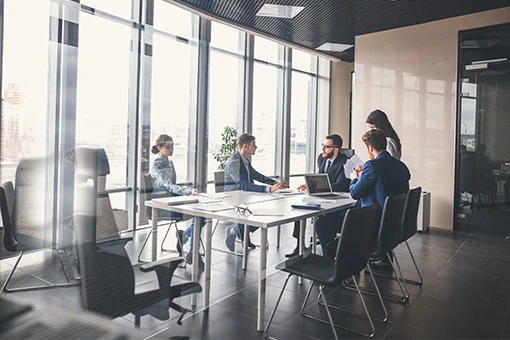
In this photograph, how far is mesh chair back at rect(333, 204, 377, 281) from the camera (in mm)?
2396

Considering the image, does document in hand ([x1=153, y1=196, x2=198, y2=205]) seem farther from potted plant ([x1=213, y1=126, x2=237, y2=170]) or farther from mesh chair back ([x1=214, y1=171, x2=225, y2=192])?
potted plant ([x1=213, y1=126, x2=237, y2=170])

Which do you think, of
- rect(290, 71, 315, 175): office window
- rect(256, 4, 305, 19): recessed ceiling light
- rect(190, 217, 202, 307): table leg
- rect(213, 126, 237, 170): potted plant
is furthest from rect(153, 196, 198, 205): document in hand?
rect(290, 71, 315, 175): office window

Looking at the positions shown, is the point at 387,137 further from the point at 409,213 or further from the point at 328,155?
the point at 409,213

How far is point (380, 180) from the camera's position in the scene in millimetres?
3473

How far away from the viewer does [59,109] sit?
7.09 ft

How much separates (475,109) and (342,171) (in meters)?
3.14

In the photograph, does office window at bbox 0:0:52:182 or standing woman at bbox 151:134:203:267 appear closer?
office window at bbox 0:0:52:182

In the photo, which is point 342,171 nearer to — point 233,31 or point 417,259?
point 417,259

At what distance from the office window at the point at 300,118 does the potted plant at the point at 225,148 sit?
6.93 ft

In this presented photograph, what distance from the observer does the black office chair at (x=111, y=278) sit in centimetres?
177

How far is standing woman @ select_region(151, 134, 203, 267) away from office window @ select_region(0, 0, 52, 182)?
1.44 m

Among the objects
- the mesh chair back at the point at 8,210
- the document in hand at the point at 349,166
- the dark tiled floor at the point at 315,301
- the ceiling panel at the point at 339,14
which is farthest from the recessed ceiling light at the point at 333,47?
the mesh chair back at the point at 8,210

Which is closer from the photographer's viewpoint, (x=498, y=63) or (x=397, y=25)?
(x=498, y=63)

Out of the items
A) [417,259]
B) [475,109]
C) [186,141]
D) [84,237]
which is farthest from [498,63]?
[84,237]
